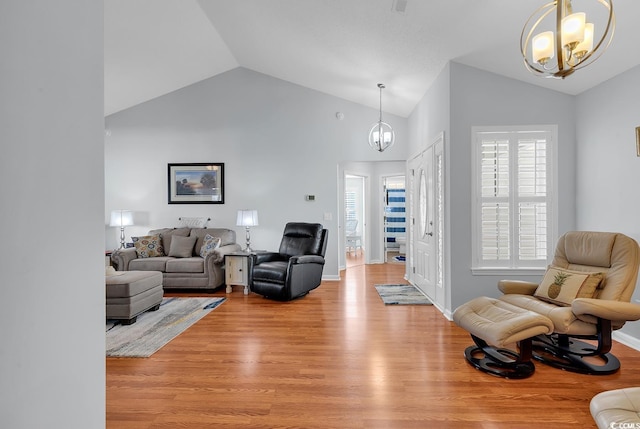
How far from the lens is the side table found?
512cm

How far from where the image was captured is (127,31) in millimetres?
4371

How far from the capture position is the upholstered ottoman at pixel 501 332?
2.31m

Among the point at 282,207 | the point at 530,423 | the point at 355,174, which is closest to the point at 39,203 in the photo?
the point at 530,423

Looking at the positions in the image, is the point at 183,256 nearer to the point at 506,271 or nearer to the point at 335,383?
the point at 335,383

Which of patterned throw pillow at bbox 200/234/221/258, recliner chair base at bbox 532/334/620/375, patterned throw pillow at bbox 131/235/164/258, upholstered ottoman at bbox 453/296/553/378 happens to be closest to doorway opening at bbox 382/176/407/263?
patterned throw pillow at bbox 200/234/221/258

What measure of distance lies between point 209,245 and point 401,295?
2.96m

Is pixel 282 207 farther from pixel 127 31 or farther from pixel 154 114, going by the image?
pixel 127 31

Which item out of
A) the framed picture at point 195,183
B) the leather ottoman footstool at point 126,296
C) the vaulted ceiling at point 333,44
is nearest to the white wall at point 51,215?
the vaulted ceiling at point 333,44

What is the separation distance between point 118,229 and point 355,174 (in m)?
4.80

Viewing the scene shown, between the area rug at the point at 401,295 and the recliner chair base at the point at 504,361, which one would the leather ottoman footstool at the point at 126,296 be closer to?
the area rug at the point at 401,295

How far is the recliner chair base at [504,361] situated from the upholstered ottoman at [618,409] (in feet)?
3.10

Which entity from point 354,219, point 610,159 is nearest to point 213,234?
point 354,219

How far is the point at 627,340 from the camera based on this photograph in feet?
9.86

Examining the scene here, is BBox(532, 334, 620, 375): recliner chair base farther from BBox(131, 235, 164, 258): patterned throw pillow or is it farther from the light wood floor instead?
BBox(131, 235, 164, 258): patterned throw pillow
